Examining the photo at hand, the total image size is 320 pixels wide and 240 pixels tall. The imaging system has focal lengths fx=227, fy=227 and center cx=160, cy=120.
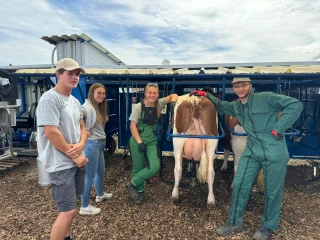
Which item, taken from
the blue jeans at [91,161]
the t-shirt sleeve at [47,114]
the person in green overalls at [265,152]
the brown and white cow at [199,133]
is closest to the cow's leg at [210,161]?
the brown and white cow at [199,133]

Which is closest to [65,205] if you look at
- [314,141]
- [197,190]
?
[197,190]

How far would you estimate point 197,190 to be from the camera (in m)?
3.71

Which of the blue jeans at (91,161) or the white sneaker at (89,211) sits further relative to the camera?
the white sneaker at (89,211)

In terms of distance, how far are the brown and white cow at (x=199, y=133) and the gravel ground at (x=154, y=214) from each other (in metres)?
0.32

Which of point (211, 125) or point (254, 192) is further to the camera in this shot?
point (254, 192)

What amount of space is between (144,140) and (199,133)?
80 cm

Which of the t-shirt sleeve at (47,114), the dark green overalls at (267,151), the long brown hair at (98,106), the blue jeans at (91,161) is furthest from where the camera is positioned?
the long brown hair at (98,106)

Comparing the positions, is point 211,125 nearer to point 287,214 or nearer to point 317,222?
point 287,214

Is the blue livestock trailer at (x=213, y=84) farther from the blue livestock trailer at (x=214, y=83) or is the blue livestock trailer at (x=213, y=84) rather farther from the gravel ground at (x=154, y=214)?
the gravel ground at (x=154, y=214)

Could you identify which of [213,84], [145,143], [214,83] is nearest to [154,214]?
[145,143]

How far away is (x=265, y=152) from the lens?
7.90 ft

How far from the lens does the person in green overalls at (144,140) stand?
311cm

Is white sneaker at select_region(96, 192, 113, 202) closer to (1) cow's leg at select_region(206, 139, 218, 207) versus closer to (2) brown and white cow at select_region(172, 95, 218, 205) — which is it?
(2) brown and white cow at select_region(172, 95, 218, 205)

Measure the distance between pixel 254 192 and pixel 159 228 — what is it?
Answer: 1727 millimetres
